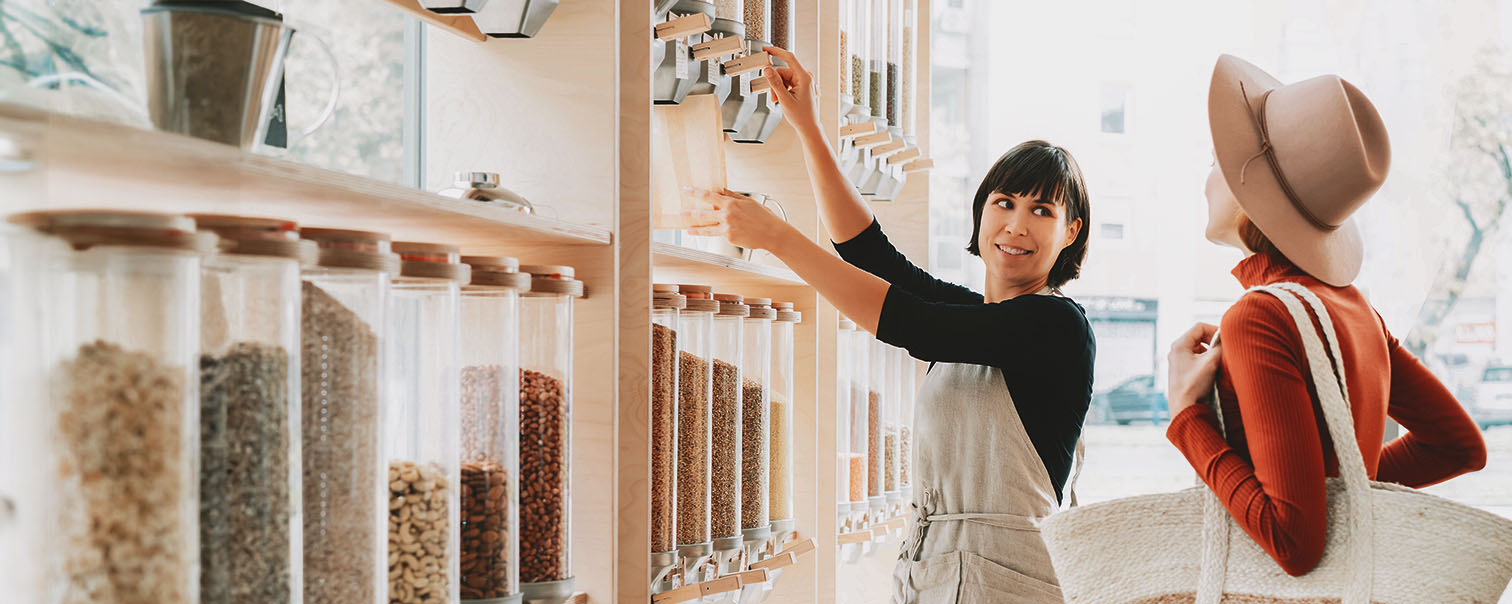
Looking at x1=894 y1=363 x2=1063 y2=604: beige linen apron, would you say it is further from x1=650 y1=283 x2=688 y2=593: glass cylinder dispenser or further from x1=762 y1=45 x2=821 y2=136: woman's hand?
x1=650 y1=283 x2=688 y2=593: glass cylinder dispenser

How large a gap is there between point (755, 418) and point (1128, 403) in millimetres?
2370

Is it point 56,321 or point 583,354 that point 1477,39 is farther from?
point 56,321

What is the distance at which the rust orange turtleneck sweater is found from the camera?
1.32m

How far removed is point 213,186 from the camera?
29.3 inches

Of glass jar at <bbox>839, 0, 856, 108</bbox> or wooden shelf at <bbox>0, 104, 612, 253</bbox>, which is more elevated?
glass jar at <bbox>839, 0, 856, 108</bbox>

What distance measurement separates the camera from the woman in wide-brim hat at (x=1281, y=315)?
4.37 feet

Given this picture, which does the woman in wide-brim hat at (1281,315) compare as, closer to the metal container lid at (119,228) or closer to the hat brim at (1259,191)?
the hat brim at (1259,191)

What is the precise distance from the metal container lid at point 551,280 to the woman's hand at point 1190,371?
0.80 metres

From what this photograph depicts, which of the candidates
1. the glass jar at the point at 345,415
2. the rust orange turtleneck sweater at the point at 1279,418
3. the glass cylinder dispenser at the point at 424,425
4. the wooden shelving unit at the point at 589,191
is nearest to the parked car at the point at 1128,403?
the rust orange turtleneck sweater at the point at 1279,418

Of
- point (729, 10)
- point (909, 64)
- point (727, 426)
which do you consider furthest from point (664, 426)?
point (909, 64)

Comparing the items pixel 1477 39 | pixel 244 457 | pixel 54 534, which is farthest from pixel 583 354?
pixel 1477 39

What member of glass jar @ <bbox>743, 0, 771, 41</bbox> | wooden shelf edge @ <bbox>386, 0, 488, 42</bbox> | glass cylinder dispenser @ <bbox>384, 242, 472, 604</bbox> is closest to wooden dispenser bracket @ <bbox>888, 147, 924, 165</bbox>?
glass jar @ <bbox>743, 0, 771, 41</bbox>

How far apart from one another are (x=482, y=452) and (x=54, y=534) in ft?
1.54

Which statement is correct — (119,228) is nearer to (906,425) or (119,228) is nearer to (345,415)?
(345,415)
